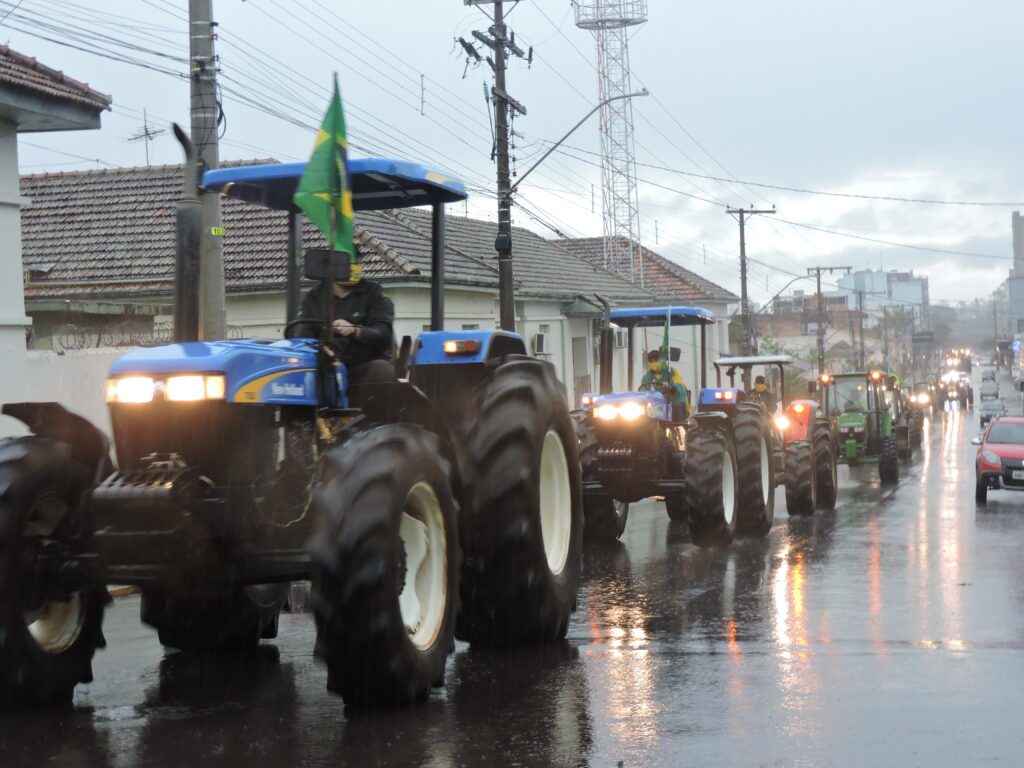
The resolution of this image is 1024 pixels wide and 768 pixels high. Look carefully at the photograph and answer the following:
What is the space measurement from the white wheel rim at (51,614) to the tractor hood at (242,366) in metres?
0.79

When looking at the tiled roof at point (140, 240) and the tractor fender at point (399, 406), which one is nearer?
the tractor fender at point (399, 406)

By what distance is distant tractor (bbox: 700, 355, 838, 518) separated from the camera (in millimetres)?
16812

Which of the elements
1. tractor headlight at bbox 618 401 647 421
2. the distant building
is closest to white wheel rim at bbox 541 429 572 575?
tractor headlight at bbox 618 401 647 421

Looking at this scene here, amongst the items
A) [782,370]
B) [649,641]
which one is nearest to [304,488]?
[649,641]

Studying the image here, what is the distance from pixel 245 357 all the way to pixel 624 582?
6.08 m

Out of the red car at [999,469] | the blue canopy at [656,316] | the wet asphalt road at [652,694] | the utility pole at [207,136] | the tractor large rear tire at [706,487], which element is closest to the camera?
the wet asphalt road at [652,694]

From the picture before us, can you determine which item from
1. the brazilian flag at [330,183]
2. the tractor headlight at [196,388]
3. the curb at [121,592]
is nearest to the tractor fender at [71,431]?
the tractor headlight at [196,388]

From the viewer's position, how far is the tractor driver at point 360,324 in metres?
7.30

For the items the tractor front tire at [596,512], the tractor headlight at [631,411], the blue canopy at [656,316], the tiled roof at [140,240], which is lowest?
the tractor front tire at [596,512]

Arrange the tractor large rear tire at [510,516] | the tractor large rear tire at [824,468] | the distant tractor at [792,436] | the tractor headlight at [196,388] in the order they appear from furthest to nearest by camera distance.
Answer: the tractor large rear tire at [824,468] → the distant tractor at [792,436] → the tractor large rear tire at [510,516] → the tractor headlight at [196,388]

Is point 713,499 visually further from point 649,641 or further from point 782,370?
point 782,370

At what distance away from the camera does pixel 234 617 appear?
8.15 metres

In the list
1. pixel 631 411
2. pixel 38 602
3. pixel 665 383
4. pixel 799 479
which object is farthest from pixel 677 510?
pixel 38 602

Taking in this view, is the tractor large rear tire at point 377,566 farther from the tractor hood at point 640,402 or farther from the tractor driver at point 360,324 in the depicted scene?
the tractor hood at point 640,402
